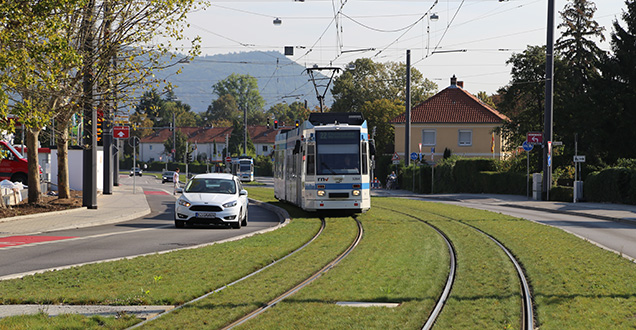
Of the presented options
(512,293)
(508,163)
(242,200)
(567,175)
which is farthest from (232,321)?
(508,163)

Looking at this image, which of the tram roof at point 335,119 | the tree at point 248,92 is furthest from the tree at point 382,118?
the tree at point 248,92

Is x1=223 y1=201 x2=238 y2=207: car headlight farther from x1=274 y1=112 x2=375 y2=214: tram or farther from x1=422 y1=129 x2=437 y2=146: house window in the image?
x1=422 y1=129 x2=437 y2=146: house window

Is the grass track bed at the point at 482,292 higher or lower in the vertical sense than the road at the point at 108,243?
higher

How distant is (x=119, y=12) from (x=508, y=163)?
1242 inches

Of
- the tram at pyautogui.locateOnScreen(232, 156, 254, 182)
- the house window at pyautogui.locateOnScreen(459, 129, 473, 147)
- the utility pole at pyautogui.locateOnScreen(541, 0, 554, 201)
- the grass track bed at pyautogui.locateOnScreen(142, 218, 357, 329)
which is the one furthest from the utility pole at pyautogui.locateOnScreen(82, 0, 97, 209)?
the tram at pyautogui.locateOnScreen(232, 156, 254, 182)

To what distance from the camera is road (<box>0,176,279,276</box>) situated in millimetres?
13422

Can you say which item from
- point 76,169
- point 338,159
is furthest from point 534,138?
point 76,169

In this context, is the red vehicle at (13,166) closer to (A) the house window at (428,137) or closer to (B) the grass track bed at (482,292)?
(B) the grass track bed at (482,292)

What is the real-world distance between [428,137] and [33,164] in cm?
5205

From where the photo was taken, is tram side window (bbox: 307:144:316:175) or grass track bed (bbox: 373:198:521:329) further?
tram side window (bbox: 307:144:316:175)

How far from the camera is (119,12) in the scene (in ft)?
78.2

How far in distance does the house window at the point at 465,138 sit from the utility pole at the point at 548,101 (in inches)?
1361

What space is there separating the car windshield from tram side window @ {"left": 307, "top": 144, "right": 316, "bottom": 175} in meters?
3.22

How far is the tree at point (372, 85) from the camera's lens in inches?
3733
